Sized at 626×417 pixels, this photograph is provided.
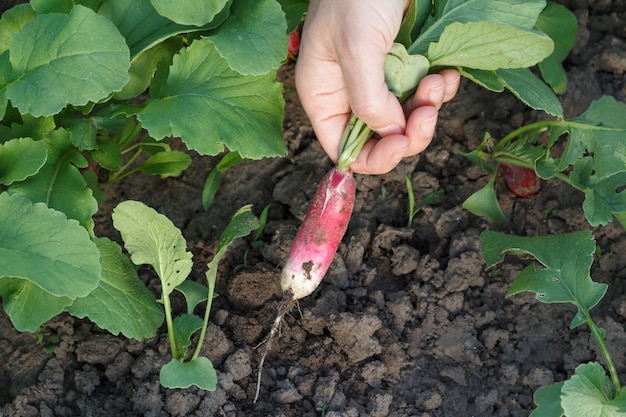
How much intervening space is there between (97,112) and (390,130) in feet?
2.73

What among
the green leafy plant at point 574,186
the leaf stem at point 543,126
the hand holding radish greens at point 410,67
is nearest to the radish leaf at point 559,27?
the green leafy plant at point 574,186

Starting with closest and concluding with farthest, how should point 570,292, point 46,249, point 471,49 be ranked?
point 46,249 < point 471,49 < point 570,292

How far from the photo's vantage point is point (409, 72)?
2.03 m

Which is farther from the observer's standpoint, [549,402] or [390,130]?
[390,130]

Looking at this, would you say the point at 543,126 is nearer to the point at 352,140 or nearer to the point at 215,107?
the point at 352,140

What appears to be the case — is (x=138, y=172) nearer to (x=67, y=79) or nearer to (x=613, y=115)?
(x=67, y=79)

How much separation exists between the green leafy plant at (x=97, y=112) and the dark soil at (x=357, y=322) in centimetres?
26

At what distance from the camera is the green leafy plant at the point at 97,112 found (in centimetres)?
176

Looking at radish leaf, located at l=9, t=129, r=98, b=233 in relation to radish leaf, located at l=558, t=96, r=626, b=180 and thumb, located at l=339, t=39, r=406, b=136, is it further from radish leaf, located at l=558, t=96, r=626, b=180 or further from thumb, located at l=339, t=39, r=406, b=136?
radish leaf, located at l=558, t=96, r=626, b=180

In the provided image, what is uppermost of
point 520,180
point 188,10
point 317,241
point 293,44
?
point 188,10

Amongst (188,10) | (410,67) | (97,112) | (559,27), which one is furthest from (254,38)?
(559,27)

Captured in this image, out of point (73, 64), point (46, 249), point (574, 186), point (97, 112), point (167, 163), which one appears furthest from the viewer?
point (167, 163)

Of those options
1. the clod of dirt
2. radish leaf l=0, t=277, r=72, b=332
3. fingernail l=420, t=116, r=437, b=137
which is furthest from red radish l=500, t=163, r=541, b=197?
radish leaf l=0, t=277, r=72, b=332

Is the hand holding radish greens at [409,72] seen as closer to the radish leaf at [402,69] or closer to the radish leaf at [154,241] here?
the radish leaf at [402,69]
